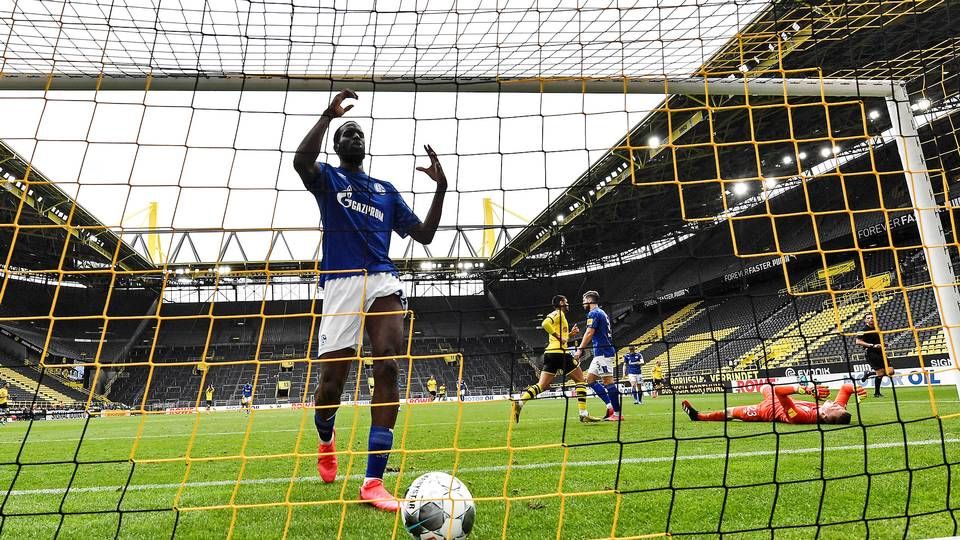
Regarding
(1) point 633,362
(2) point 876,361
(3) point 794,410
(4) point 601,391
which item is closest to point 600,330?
(4) point 601,391

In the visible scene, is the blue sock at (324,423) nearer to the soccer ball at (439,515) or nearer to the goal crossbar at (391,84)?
the soccer ball at (439,515)

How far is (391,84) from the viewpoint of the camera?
11.3 ft

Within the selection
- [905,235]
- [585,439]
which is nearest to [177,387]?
[585,439]

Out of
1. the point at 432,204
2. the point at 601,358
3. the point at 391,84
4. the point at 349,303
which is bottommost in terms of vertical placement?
the point at 349,303

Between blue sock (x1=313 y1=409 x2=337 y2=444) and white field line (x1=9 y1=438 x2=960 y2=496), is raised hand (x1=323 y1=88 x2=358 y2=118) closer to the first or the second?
blue sock (x1=313 y1=409 x2=337 y2=444)

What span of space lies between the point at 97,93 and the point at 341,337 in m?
2.19

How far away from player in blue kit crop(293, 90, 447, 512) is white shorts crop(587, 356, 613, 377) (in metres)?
4.83

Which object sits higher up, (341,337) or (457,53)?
(457,53)

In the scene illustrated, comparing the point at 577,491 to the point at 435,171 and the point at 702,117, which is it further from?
the point at 702,117

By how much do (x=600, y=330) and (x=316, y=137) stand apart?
5.20 metres

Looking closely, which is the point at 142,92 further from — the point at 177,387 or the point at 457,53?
the point at 177,387

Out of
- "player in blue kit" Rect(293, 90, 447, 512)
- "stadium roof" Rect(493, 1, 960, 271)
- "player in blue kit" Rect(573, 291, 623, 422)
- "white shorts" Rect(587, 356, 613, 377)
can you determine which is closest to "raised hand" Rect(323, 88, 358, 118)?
"player in blue kit" Rect(293, 90, 447, 512)

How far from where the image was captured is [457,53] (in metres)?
4.17

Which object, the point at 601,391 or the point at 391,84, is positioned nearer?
the point at 391,84
